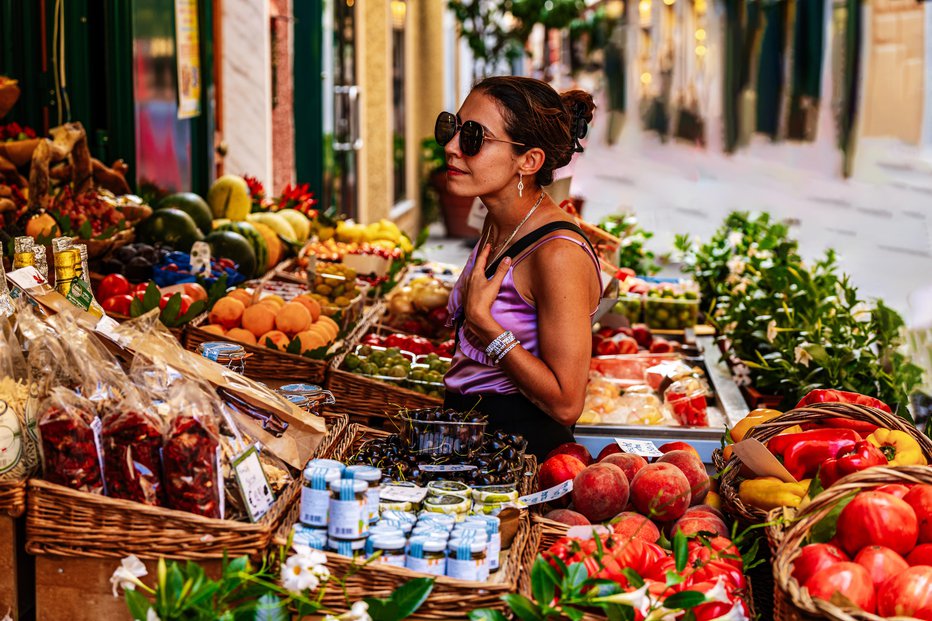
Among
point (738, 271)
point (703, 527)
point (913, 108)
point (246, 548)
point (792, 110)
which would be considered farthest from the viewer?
point (792, 110)

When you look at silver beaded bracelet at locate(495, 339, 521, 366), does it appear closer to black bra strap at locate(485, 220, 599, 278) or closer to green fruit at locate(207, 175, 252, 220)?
black bra strap at locate(485, 220, 599, 278)

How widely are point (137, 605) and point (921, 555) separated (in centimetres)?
139

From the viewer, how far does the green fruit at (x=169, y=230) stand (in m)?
4.87

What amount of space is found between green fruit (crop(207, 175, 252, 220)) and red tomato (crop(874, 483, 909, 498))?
4.68 meters

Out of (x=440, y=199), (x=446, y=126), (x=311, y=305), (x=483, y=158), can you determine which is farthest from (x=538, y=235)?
(x=440, y=199)

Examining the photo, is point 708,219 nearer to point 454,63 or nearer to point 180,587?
point 454,63

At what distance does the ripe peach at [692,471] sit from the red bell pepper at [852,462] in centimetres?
26

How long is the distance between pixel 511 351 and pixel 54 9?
3276 millimetres

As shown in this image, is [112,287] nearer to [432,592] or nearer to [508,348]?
[508,348]

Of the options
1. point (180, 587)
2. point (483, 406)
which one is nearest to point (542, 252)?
point (483, 406)

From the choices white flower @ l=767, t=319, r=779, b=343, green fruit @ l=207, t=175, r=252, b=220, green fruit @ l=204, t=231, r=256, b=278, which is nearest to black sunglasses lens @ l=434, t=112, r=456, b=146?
white flower @ l=767, t=319, r=779, b=343

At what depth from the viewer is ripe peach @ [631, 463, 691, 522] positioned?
7.56ft

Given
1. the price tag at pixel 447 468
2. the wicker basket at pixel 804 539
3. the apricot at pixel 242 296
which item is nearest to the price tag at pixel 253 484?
the price tag at pixel 447 468

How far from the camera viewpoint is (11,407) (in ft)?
6.50
